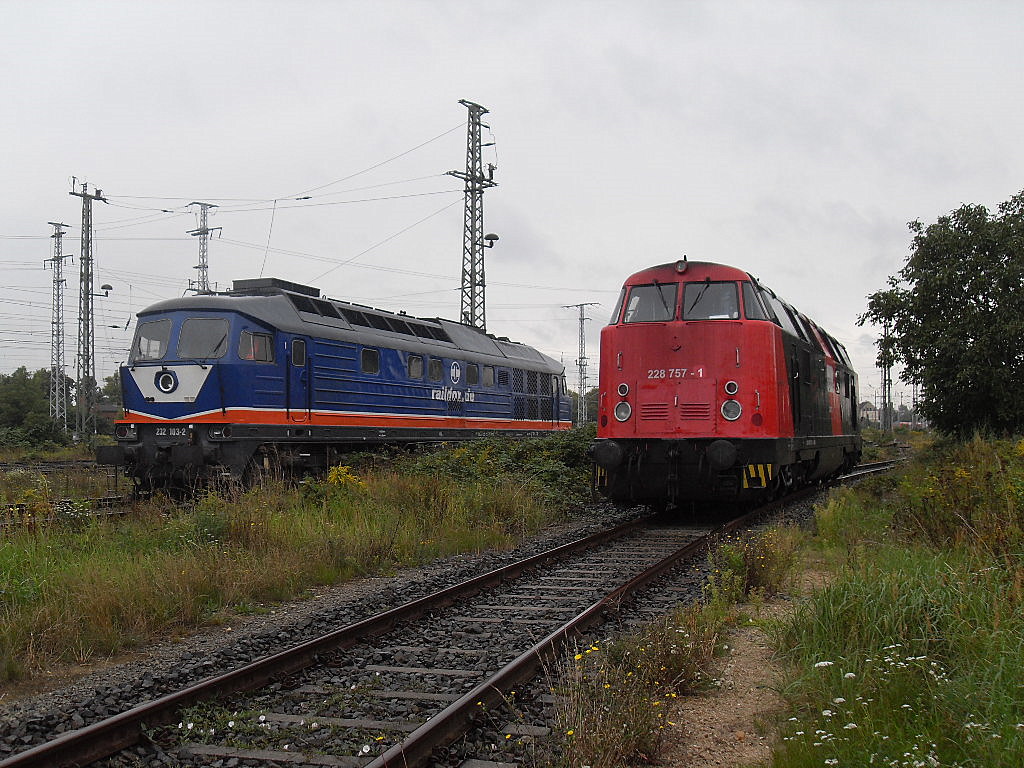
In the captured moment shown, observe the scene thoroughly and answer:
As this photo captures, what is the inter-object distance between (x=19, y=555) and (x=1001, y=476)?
879cm

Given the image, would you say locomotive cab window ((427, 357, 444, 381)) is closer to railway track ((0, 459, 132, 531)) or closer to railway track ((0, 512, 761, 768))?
railway track ((0, 459, 132, 531))

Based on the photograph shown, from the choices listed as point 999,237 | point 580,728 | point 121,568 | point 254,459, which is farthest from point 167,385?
point 999,237

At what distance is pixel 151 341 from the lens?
13969mm

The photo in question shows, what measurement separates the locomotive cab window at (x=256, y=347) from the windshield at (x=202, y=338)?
268 millimetres

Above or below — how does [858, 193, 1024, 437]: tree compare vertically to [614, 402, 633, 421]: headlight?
above

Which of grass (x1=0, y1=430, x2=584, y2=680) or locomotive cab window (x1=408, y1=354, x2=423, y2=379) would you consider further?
Result: locomotive cab window (x1=408, y1=354, x2=423, y2=379)

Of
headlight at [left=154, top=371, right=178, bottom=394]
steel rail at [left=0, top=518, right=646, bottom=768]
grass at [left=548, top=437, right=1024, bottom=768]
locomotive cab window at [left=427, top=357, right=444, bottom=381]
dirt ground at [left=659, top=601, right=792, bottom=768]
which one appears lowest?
dirt ground at [left=659, top=601, right=792, bottom=768]

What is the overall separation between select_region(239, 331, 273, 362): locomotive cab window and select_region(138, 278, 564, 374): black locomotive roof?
0.28 metres

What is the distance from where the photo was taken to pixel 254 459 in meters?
13.6

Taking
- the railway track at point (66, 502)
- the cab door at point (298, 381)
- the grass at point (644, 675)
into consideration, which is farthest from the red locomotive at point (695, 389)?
the railway track at point (66, 502)

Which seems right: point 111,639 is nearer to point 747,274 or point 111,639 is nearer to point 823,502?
point 747,274

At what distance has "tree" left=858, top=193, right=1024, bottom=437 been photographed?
19.0 m

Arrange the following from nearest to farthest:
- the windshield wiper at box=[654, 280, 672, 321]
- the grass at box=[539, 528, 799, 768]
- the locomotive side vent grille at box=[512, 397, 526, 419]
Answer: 1. the grass at box=[539, 528, 799, 768]
2. the windshield wiper at box=[654, 280, 672, 321]
3. the locomotive side vent grille at box=[512, 397, 526, 419]

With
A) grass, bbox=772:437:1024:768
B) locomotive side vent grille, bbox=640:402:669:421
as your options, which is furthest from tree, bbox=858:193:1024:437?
grass, bbox=772:437:1024:768
